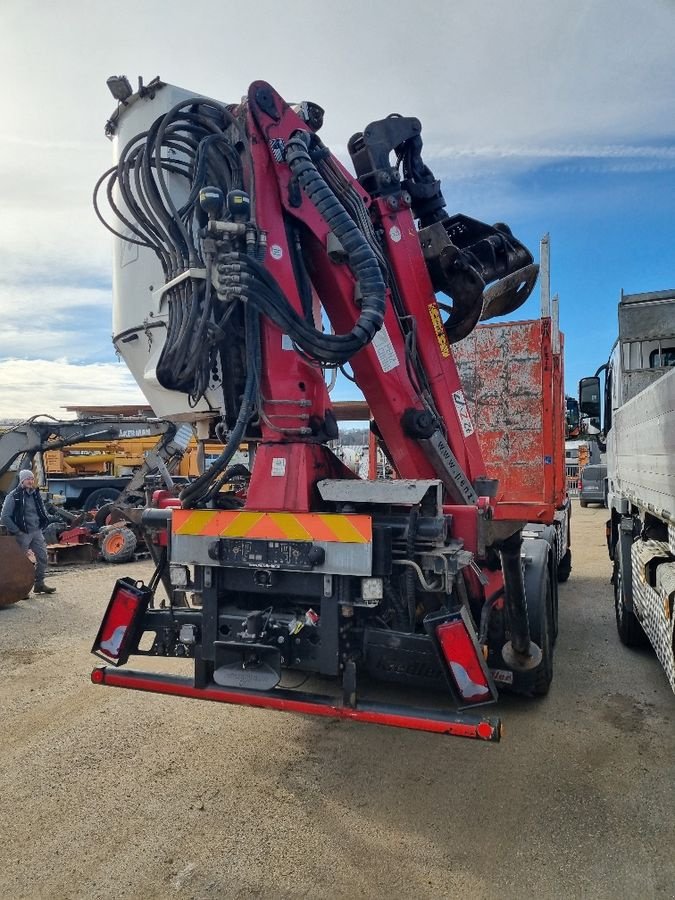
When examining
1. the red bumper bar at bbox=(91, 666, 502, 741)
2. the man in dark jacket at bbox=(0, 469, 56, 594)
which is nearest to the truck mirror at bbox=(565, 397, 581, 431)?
the red bumper bar at bbox=(91, 666, 502, 741)

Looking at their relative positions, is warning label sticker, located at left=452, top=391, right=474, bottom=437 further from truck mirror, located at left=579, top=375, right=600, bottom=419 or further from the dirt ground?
truck mirror, located at left=579, top=375, right=600, bottom=419

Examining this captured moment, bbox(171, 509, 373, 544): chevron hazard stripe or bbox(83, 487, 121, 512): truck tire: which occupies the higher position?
bbox(171, 509, 373, 544): chevron hazard stripe

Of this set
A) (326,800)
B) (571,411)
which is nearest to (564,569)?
(571,411)

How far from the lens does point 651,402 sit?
3830 millimetres

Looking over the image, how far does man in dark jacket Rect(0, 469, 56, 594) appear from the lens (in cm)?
895

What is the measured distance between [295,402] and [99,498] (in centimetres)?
1322

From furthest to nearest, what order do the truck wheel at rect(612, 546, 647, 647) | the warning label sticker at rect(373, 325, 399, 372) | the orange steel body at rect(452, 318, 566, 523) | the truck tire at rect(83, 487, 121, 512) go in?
1. the truck tire at rect(83, 487, 121, 512)
2. the orange steel body at rect(452, 318, 566, 523)
3. the truck wheel at rect(612, 546, 647, 647)
4. the warning label sticker at rect(373, 325, 399, 372)

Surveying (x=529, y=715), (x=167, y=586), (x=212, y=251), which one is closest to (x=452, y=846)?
(x=529, y=715)

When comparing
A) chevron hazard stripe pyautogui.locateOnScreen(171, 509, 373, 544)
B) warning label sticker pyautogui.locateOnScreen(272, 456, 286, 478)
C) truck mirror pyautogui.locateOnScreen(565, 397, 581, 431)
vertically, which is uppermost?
truck mirror pyautogui.locateOnScreen(565, 397, 581, 431)

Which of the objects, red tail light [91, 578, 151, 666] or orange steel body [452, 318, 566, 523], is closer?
red tail light [91, 578, 151, 666]

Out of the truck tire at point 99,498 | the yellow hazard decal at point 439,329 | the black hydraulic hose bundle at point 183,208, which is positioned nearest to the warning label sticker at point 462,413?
the yellow hazard decal at point 439,329

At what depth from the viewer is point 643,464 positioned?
14.0 feet

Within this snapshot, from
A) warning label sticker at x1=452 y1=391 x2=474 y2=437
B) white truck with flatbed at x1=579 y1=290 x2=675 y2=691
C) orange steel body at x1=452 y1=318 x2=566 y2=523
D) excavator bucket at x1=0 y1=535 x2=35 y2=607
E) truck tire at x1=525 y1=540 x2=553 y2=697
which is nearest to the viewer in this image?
white truck with flatbed at x1=579 y1=290 x2=675 y2=691

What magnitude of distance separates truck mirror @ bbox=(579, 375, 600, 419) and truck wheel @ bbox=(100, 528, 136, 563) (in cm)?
759
